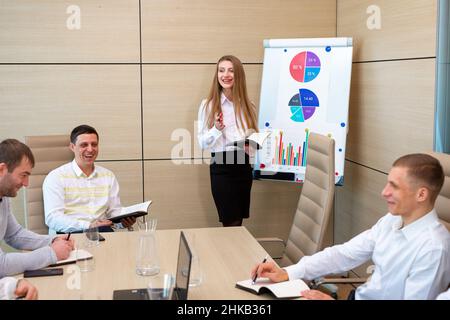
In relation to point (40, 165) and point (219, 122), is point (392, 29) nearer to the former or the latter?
point (219, 122)

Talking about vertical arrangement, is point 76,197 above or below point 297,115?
below

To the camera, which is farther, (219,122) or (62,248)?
(219,122)

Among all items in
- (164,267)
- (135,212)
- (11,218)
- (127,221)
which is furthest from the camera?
(127,221)

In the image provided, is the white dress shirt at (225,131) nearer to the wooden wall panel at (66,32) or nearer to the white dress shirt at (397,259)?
the wooden wall panel at (66,32)

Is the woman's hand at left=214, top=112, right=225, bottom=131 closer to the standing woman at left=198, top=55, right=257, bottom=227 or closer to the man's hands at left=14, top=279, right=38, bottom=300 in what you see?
the standing woman at left=198, top=55, right=257, bottom=227

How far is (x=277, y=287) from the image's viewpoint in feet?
8.13

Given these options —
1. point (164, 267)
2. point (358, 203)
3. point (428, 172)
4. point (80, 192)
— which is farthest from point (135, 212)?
point (358, 203)

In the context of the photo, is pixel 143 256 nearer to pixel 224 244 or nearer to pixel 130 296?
pixel 130 296

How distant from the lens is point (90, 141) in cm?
409

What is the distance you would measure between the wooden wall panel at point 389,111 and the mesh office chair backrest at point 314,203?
0.87 meters

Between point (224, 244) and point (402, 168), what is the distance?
1.12 m

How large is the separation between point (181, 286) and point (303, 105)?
3140 mm
